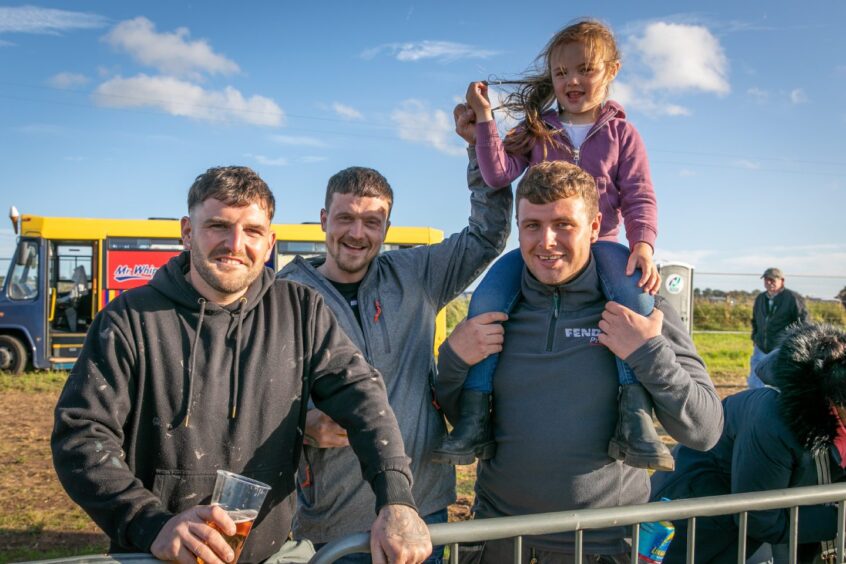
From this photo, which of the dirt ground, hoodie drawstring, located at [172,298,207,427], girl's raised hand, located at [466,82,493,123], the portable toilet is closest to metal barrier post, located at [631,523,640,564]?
hoodie drawstring, located at [172,298,207,427]

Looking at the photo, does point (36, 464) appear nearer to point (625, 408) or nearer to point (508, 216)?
point (508, 216)

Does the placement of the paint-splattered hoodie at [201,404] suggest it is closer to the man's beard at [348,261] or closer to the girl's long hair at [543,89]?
A: the man's beard at [348,261]

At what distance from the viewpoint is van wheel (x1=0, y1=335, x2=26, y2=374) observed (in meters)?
12.7

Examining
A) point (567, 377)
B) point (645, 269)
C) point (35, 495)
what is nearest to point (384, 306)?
point (567, 377)

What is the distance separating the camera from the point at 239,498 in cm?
180

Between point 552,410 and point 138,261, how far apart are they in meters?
12.9

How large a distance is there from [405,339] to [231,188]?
974 millimetres

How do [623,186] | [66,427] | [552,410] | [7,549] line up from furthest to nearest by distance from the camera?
1. [7,549]
2. [623,186]
3. [552,410]
4. [66,427]

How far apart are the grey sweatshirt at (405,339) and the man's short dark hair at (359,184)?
29 cm

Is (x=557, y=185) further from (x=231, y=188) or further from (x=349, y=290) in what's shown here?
(x=231, y=188)

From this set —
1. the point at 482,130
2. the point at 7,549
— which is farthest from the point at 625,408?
the point at 7,549

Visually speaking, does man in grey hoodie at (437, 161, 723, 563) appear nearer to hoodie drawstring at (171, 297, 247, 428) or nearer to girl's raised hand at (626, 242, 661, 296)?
girl's raised hand at (626, 242, 661, 296)

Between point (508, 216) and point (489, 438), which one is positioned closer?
point (489, 438)

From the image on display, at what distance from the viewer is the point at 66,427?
5.92ft
